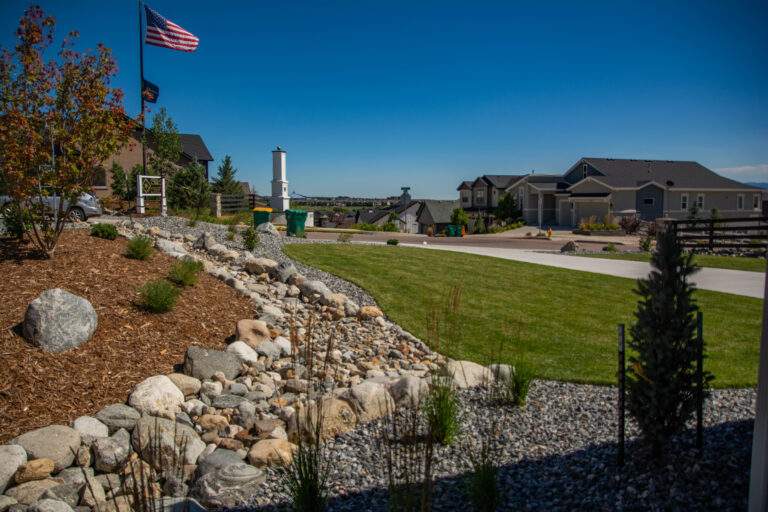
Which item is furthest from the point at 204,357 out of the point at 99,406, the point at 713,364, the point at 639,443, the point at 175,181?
the point at 175,181

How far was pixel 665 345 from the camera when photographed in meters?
3.30

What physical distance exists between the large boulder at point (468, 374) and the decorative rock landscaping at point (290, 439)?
2 cm

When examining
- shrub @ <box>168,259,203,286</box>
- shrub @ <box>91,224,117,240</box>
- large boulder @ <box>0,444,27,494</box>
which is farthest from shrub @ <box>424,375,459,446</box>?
shrub @ <box>91,224,117,240</box>

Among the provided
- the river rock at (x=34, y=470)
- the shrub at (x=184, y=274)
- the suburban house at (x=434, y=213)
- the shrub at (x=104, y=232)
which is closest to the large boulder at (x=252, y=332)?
the shrub at (x=184, y=274)

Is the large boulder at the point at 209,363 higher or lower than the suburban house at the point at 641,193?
lower

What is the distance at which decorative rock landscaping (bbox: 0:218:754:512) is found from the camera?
349cm

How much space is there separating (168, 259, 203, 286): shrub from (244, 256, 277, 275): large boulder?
1796 mm

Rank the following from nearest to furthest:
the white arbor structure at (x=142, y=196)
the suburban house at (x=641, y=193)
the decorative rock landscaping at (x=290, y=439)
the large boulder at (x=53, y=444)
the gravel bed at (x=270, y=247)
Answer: the decorative rock landscaping at (x=290, y=439), the large boulder at (x=53, y=444), the gravel bed at (x=270, y=247), the white arbor structure at (x=142, y=196), the suburban house at (x=641, y=193)

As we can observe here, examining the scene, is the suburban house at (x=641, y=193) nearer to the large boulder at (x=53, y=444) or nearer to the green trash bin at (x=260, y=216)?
the green trash bin at (x=260, y=216)

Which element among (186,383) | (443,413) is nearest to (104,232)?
A: (186,383)

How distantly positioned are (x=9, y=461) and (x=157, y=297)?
259cm

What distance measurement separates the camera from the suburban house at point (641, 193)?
4209 cm

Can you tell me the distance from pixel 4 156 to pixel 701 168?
50.6 meters

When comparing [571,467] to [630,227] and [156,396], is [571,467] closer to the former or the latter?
[156,396]
